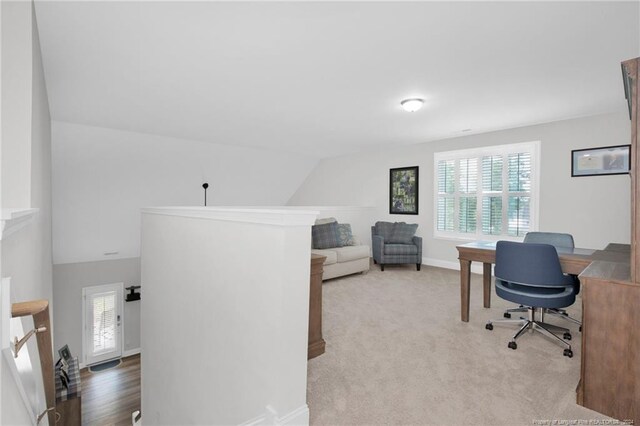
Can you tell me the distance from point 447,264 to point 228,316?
4385mm

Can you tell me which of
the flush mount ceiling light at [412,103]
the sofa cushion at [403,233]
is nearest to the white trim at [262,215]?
the flush mount ceiling light at [412,103]

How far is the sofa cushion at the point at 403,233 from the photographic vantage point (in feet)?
18.5

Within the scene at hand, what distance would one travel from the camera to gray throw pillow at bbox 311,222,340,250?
17.1ft

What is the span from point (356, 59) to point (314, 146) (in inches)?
146

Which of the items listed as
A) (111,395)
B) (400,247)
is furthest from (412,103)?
(111,395)

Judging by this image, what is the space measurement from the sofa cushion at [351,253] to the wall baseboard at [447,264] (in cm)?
125

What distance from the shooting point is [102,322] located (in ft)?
19.9

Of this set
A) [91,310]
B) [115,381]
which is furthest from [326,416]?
[91,310]

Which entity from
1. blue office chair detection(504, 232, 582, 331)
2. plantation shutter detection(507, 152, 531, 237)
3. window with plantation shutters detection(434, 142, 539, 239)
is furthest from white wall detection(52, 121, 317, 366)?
blue office chair detection(504, 232, 582, 331)

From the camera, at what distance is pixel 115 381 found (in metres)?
5.15

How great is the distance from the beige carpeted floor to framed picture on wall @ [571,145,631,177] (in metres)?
1.75

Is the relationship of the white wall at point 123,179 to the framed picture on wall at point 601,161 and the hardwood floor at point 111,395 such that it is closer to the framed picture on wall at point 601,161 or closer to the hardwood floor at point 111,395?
the hardwood floor at point 111,395

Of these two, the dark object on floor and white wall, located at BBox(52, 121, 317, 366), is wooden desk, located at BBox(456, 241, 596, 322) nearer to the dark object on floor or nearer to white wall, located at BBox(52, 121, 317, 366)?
white wall, located at BBox(52, 121, 317, 366)

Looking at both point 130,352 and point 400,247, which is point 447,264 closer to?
point 400,247
